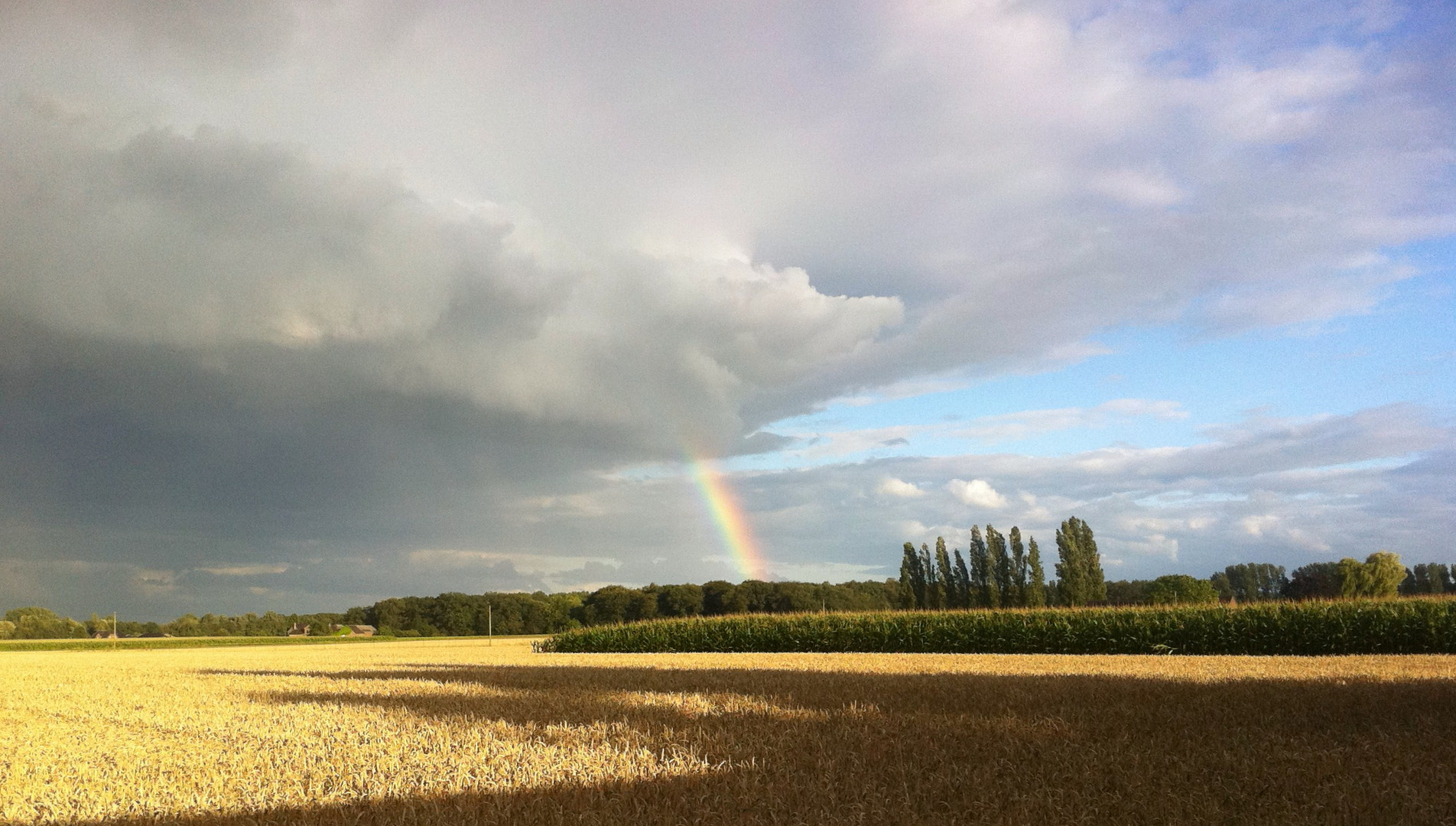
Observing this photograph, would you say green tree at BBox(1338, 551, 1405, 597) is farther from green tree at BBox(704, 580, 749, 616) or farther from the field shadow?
the field shadow

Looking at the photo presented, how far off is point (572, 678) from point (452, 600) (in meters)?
113

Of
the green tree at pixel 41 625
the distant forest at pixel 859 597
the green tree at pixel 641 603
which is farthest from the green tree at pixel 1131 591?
the green tree at pixel 41 625

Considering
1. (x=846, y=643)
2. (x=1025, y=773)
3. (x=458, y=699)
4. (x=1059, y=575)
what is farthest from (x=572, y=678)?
(x=1059, y=575)

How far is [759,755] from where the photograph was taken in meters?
7.34

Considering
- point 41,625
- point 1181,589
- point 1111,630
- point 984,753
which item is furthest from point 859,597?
point 41,625

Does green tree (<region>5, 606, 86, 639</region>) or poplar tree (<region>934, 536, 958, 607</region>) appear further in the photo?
green tree (<region>5, 606, 86, 639</region>)

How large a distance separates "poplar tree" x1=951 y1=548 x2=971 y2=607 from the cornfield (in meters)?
35.4

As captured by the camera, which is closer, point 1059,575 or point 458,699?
point 458,699

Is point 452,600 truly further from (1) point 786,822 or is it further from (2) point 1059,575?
(1) point 786,822

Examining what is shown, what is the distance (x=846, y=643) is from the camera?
38.2 metres

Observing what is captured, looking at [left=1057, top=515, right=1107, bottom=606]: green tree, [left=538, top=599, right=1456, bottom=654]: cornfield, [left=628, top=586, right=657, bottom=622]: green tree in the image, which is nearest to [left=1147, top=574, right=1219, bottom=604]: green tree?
[left=1057, top=515, right=1107, bottom=606]: green tree

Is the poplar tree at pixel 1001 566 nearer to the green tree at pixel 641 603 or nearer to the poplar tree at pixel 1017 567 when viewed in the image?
the poplar tree at pixel 1017 567

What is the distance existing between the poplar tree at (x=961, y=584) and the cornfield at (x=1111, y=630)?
35398 mm

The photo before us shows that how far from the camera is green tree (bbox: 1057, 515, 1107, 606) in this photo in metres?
69.5
